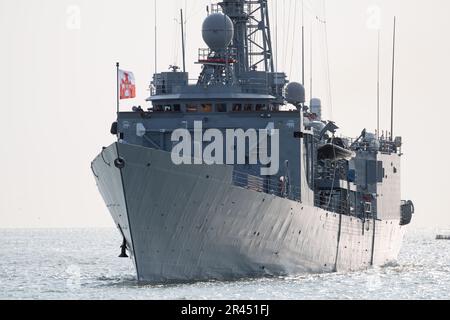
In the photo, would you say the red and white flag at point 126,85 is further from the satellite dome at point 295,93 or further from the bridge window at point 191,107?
the satellite dome at point 295,93

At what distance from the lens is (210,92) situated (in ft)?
146

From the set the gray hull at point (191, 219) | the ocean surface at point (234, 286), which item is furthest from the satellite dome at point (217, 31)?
the ocean surface at point (234, 286)

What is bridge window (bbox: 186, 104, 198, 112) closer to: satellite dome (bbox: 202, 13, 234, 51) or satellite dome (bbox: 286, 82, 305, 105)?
satellite dome (bbox: 202, 13, 234, 51)

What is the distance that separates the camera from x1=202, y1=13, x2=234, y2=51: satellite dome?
45344 mm

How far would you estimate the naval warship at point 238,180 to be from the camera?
36.3 metres

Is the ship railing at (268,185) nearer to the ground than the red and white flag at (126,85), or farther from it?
nearer to the ground

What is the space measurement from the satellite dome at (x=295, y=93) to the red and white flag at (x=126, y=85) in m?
16.2

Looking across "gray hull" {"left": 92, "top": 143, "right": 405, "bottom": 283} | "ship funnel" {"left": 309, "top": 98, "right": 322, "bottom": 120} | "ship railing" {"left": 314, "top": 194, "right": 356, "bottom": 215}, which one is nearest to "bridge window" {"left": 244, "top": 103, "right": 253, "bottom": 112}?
"gray hull" {"left": 92, "top": 143, "right": 405, "bottom": 283}

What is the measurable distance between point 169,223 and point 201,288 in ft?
6.65

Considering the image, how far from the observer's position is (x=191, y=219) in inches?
1442
